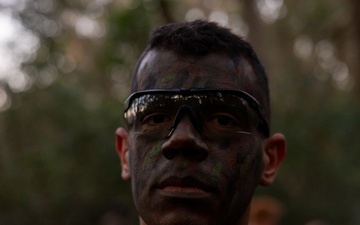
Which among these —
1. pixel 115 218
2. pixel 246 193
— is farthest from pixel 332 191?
pixel 246 193

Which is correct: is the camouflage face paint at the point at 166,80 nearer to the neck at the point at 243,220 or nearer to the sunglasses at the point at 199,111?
the sunglasses at the point at 199,111

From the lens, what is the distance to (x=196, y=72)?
2.81 metres

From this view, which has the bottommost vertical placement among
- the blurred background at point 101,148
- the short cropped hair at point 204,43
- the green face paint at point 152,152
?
the blurred background at point 101,148

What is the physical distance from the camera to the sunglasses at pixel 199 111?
2.74 meters

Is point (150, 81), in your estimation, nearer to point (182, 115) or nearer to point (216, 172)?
point (182, 115)

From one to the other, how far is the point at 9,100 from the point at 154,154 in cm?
1677

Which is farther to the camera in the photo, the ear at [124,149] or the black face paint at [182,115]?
the ear at [124,149]

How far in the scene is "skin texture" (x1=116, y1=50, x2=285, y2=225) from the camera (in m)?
2.66

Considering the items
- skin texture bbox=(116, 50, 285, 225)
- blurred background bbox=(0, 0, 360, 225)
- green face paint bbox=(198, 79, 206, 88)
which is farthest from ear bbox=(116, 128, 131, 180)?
blurred background bbox=(0, 0, 360, 225)

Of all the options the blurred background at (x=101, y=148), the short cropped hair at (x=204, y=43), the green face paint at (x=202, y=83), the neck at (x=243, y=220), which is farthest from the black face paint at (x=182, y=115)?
the blurred background at (x=101, y=148)

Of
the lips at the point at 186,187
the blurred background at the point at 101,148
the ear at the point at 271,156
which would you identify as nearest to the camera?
the lips at the point at 186,187

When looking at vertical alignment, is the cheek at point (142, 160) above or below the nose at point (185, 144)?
below

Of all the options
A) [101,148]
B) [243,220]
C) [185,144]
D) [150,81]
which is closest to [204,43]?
[150,81]

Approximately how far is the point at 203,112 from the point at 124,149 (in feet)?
1.56
